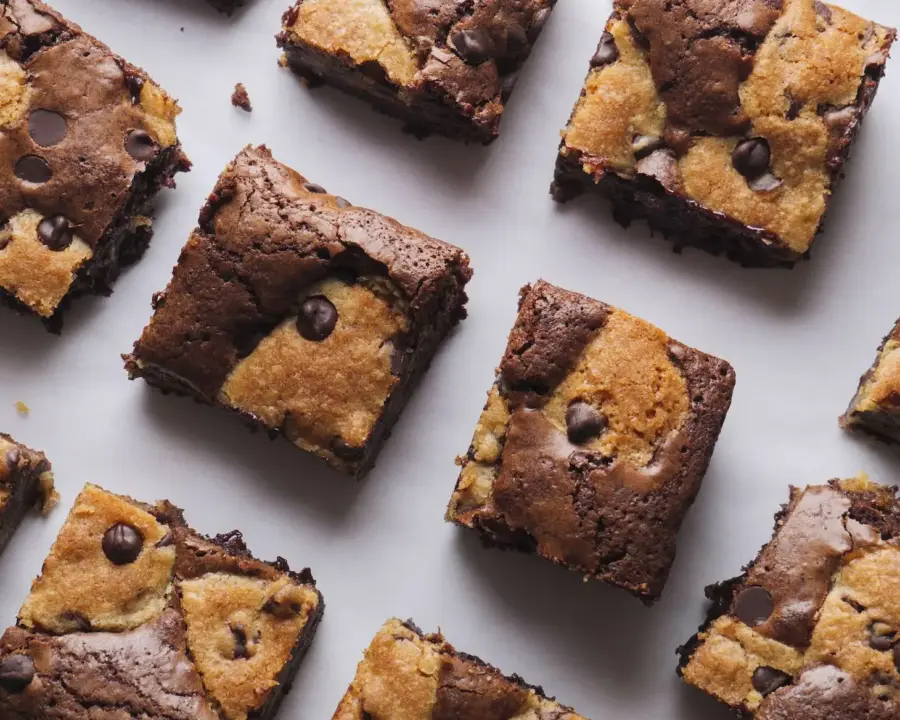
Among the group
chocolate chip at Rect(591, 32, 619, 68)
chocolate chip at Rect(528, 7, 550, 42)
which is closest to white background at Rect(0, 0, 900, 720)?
chocolate chip at Rect(528, 7, 550, 42)

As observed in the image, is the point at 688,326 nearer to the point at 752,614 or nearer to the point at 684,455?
the point at 684,455

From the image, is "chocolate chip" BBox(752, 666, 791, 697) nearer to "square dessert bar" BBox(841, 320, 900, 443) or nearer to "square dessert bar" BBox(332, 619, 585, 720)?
"square dessert bar" BBox(332, 619, 585, 720)

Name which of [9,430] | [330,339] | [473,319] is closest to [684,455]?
[473,319]

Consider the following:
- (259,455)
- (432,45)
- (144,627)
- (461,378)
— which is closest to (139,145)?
(432,45)

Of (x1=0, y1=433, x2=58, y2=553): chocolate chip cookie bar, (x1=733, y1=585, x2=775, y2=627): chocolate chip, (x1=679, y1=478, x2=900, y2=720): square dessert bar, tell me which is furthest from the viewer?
(x1=0, y1=433, x2=58, y2=553): chocolate chip cookie bar

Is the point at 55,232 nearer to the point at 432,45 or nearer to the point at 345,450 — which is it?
the point at 345,450

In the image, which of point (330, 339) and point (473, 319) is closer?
point (330, 339)
